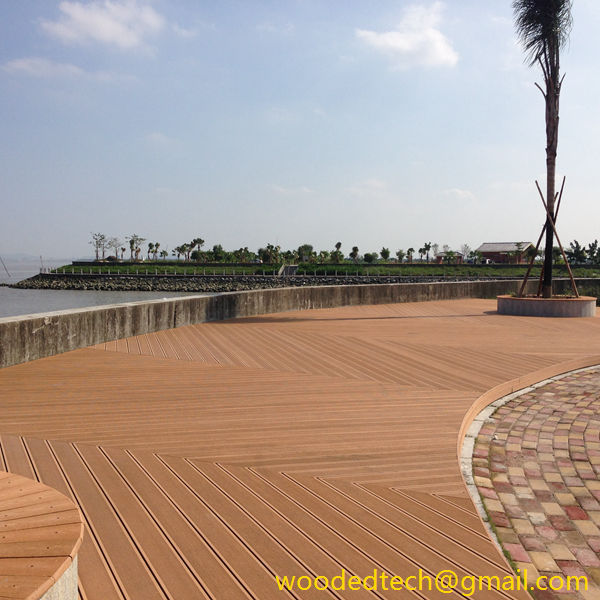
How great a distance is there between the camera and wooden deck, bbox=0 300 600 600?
2.73m

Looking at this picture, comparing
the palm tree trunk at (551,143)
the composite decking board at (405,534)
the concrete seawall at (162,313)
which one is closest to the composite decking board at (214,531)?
the composite decking board at (405,534)

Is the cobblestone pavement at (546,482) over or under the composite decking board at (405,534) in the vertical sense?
under

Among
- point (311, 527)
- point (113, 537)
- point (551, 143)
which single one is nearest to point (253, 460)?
point (311, 527)

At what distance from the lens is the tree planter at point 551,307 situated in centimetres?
1467

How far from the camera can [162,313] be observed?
10.9 m

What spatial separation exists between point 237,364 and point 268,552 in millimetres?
4871

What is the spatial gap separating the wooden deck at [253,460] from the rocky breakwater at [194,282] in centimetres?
Answer: 8066

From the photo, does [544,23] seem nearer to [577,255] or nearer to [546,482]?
[546,482]

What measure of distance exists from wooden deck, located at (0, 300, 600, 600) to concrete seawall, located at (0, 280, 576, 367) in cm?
37

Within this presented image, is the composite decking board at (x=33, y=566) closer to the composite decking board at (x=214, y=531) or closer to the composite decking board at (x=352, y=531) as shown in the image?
the composite decking board at (x=214, y=531)

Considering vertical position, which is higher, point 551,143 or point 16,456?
point 551,143

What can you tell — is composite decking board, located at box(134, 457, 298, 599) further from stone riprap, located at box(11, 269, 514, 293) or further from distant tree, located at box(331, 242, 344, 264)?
distant tree, located at box(331, 242, 344, 264)

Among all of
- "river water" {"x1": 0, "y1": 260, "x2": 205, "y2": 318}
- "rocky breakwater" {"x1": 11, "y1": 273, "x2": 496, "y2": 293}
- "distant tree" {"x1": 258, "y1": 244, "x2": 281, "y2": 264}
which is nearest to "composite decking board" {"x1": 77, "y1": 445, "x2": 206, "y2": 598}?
"river water" {"x1": 0, "y1": 260, "x2": 205, "y2": 318}

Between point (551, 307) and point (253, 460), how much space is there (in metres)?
12.7
